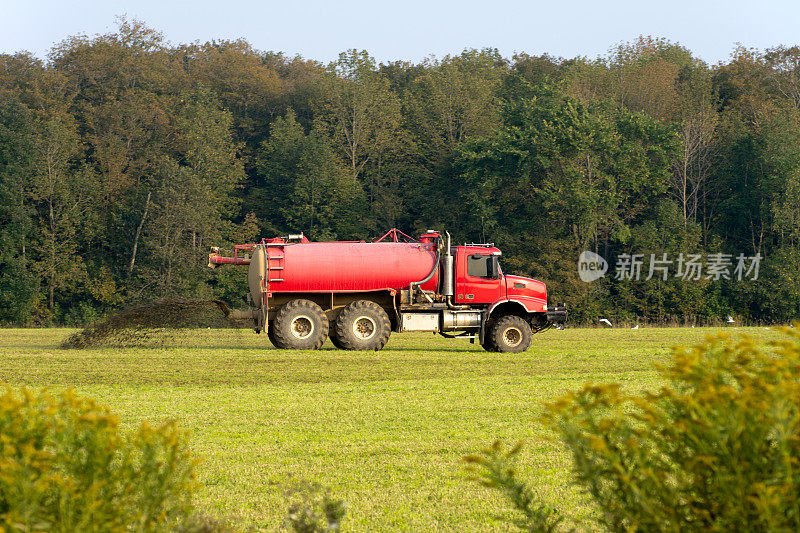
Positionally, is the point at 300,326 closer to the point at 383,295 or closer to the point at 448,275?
the point at 383,295

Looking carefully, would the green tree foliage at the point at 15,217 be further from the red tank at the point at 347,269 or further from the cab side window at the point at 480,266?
the cab side window at the point at 480,266

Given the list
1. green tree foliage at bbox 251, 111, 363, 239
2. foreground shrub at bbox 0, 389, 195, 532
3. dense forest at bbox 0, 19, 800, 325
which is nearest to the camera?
foreground shrub at bbox 0, 389, 195, 532

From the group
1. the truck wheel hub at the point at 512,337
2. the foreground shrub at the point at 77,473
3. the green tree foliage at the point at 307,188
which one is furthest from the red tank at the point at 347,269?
the green tree foliage at the point at 307,188

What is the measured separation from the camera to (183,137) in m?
58.8

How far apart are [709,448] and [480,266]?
66.2ft

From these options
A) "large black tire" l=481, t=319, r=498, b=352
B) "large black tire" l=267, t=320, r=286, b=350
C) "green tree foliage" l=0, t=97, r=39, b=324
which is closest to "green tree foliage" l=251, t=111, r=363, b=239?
"green tree foliage" l=0, t=97, r=39, b=324

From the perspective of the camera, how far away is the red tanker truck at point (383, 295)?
22766mm

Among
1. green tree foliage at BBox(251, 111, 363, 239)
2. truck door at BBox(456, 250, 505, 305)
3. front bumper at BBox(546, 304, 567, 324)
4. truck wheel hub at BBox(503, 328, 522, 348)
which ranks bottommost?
truck wheel hub at BBox(503, 328, 522, 348)

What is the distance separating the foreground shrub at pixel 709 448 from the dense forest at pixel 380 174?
47.7 meters

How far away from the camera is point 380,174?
62.2 metres

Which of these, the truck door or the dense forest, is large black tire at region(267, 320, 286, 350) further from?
the dense forest

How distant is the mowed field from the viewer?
716 cm

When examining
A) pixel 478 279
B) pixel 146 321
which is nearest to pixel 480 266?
pixel 478 279

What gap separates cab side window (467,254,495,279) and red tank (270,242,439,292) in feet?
2.95
